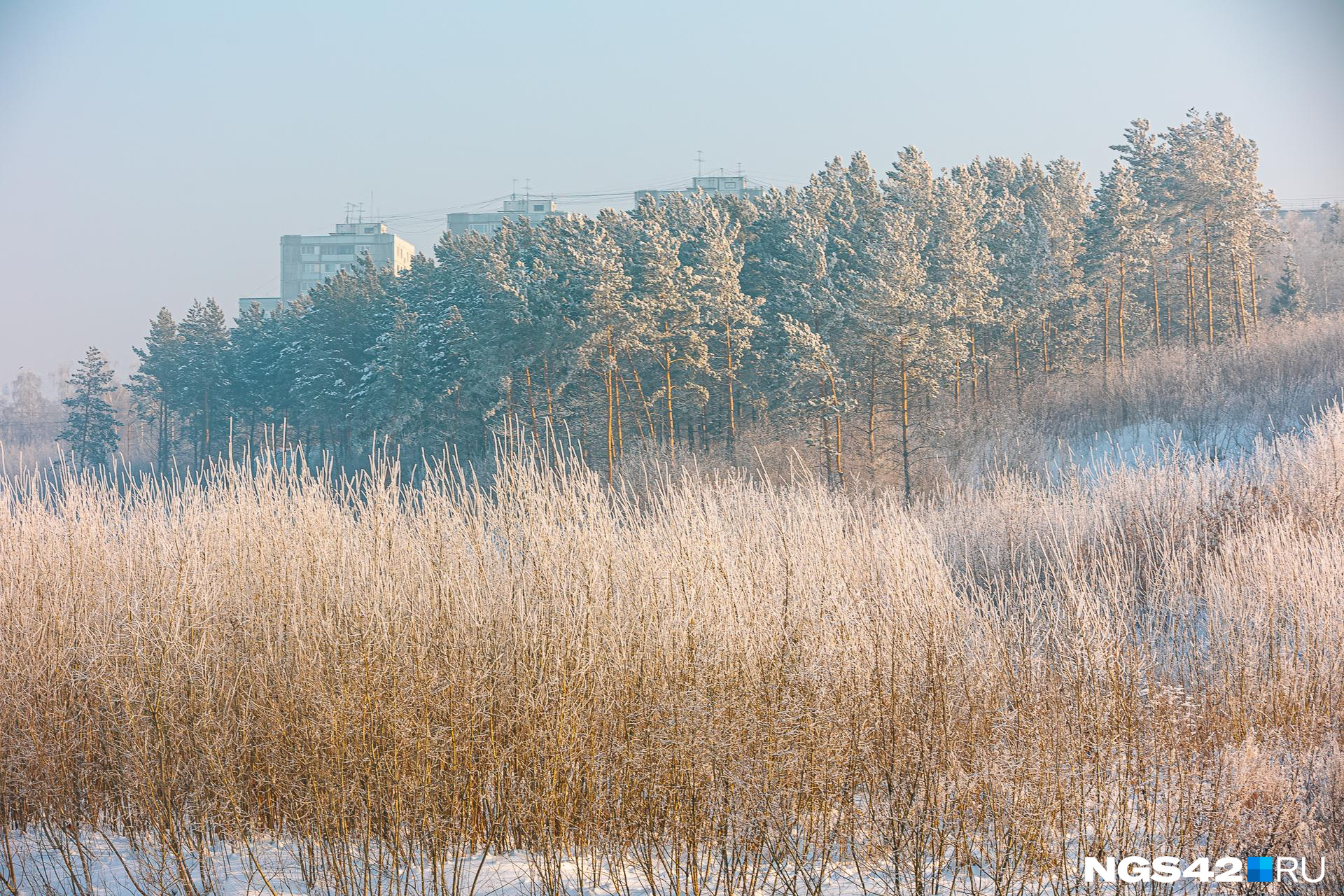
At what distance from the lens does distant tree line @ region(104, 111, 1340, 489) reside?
2977 cm

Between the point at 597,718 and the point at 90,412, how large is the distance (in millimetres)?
Answer: 52551

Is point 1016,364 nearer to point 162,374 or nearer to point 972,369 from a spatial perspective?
point 972,369

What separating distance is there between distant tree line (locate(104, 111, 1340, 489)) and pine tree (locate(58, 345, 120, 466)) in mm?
1870

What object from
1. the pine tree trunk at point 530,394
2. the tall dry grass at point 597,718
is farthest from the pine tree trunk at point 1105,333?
the tall dry grass at point 597,718

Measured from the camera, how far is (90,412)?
162 feet

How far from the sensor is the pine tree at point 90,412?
49062mm

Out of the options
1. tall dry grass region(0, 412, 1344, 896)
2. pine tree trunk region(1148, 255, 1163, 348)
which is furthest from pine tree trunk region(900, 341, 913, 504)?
tall dry grass region(0, 412, 1344, 896)

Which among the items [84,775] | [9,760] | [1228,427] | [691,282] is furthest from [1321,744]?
[691,282]

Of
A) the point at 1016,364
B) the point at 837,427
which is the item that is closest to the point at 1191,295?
the point at 1016,364

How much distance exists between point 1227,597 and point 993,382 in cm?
3618

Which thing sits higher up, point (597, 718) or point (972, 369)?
point (972, 369)

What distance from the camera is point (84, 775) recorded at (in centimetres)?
590

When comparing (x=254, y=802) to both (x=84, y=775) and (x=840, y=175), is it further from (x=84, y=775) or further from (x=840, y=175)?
(x=840, y=175)

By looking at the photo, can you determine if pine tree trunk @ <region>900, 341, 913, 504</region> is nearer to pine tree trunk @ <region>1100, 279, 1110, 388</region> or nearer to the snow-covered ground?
pine tree trunk @ <region>1100, 279, 1110, 388</region>
